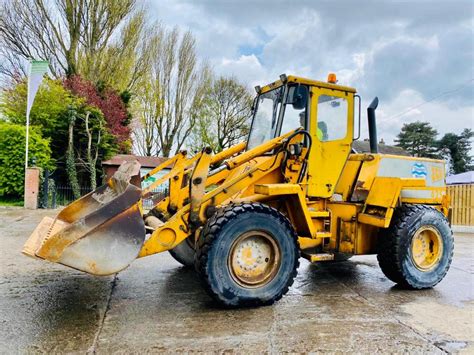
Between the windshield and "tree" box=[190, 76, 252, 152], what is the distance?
89.8 ft

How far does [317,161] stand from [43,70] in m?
13.1

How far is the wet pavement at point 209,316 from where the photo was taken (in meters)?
3.45

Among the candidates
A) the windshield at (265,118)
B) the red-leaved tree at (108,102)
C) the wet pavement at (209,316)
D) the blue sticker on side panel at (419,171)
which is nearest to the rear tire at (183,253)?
the wet pavement at (209,316)

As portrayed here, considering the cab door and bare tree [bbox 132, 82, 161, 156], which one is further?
bare tree [bbox 132, 82, 161, 156]

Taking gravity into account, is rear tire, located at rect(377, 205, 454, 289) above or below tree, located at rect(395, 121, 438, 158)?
below

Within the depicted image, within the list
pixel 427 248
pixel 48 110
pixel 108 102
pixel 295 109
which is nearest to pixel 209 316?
pixel 295 109

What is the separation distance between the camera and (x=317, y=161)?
17.2ft

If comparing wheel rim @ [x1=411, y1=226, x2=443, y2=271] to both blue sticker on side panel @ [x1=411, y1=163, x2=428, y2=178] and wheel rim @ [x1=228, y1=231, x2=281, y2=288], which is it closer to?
blue sticker on side panel @ [x1=411, y1=163, x2=428, y2=178]

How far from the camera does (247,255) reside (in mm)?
4406

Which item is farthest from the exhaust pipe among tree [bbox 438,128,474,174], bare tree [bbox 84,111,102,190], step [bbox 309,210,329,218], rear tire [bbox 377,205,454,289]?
tree [bbox 438,128,474,174]

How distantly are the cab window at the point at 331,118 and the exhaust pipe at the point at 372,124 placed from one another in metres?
0.39

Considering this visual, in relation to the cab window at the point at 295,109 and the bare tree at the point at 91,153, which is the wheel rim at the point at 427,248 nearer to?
the cab window at the point at 295,109

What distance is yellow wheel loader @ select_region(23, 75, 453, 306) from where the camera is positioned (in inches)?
163

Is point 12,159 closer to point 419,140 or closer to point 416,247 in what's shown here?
point 416,247
